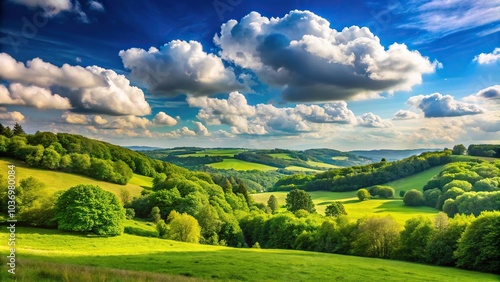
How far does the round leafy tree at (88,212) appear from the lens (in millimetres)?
43844

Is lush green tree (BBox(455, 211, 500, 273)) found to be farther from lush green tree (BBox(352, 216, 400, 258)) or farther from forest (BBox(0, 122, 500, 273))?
lush green tree (BBox(352, 216, 400, 258))

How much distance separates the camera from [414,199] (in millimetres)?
98312

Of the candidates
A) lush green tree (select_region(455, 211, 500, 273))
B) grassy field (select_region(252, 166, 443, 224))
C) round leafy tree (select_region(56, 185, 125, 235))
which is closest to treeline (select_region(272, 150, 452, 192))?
grassy field (select_region(252, 166, 443, 224))

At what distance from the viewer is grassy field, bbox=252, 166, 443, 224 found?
88.7 m

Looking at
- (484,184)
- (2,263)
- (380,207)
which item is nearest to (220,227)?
(380,207)

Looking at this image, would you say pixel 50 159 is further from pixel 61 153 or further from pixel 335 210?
pixel 335 210

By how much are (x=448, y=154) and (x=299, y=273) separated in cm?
13707

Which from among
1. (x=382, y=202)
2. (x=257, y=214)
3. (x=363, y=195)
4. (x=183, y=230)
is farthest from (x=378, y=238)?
(x=363, y=195)

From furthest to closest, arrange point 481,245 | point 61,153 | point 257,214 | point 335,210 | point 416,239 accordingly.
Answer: point 335,210 → point 61,153 → point 257,214 → point 416,239 → point 481,245

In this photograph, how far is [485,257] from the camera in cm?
3912

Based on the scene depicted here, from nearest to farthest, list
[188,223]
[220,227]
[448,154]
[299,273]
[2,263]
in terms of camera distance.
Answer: [2,263], [299,273], [188,223], [220,227], [448,154]

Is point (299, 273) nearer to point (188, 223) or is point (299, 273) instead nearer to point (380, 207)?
point (188, 223)

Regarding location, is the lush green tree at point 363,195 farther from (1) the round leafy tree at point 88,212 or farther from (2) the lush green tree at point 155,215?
(1) the round leafy tree at point 88,212

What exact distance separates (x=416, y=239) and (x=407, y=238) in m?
1.28
